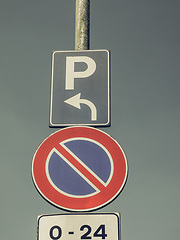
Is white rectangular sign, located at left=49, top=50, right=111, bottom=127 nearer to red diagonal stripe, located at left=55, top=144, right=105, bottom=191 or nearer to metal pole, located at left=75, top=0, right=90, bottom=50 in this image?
metal pole, located at left=75, top=0, right=90, bottom=50

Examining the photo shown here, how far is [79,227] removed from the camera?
245 cm

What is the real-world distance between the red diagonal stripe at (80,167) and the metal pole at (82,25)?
2.86 feet

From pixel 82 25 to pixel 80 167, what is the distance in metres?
1.22

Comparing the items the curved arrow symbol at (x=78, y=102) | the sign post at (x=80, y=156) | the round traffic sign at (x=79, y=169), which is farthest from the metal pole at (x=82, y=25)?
the round traffic sign at (x=79, y=169)

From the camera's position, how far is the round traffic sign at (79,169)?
8.23 ft

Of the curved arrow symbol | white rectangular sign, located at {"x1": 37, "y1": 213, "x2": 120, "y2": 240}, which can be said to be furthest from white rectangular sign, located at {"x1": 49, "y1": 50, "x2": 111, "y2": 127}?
white rectangular sign, located at {"x1": 37, "y1": 213, "x2": 120, "y2": 240}

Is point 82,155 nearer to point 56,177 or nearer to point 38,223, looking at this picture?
point 56,177

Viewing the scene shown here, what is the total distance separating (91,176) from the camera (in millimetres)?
2600

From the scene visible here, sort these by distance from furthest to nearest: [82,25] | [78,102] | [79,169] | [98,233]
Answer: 1. [82,25]
2. [78,102]
3. [79,169]
4. [98,233]

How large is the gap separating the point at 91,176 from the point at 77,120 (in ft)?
1.43

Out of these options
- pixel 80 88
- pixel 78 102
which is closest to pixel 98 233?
pixel 78 102

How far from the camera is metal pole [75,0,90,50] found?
324cm

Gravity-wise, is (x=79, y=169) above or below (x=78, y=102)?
below

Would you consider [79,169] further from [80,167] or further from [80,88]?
[80,88]
